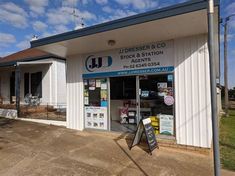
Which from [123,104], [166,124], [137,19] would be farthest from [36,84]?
[137,19]

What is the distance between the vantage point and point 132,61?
7.35 meters

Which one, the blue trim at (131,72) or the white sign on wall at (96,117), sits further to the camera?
the white sign on wall at (96,117)

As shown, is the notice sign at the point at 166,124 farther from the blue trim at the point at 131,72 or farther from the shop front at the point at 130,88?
the blue trim at the point at 131,72

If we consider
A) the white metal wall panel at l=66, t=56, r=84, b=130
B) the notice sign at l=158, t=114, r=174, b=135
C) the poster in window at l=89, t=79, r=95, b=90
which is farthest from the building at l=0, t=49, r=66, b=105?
the notice sign at l=158, t=114, r=174, b=135

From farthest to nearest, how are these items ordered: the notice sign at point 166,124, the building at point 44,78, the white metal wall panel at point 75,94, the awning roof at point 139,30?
1. the building at point 44,78
2. the white metal wall panel at point 75,94
3. the notice sign at point 166,124
4. the awning roof at point 139,30

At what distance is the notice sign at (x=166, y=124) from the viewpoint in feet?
21.7

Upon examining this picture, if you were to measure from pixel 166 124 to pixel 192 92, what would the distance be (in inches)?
51.6

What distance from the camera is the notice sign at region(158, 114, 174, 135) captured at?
6.62 m

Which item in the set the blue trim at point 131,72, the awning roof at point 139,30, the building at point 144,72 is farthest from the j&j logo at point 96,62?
the awning roof at point 139,30

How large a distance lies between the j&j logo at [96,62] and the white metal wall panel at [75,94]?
0.42m

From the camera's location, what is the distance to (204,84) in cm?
601

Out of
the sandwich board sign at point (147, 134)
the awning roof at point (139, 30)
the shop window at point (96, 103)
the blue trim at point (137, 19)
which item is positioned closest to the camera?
the blue trim at point (137, 19)

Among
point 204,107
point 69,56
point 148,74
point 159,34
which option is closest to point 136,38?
point 159,34

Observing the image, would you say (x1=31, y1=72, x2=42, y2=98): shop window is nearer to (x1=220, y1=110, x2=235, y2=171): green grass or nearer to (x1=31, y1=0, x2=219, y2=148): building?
(x1=31, y1=0, x2=219, y2=148): building
